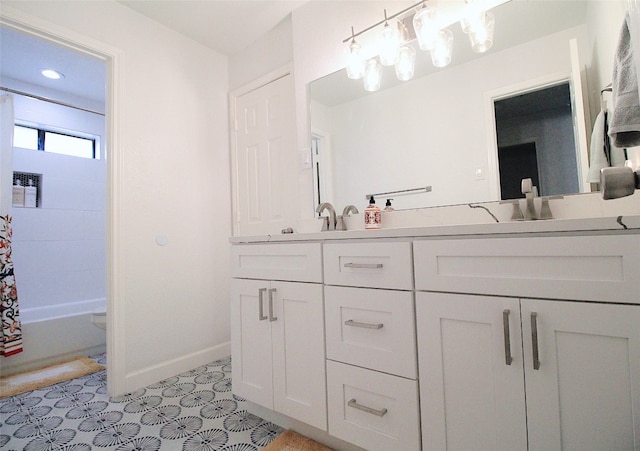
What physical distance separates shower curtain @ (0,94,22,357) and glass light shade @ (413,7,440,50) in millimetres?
3047

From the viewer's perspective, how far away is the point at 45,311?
2.71 meters

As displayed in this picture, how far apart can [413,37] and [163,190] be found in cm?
183

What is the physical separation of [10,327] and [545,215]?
338 centimetres

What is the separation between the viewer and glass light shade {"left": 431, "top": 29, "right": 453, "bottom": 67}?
4.82 feet

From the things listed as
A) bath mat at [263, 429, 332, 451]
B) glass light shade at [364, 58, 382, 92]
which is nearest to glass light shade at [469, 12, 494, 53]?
glass light shade at [364, 58, 382, 92]

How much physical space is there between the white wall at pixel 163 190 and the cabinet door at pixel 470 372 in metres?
1.76

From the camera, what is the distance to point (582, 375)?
74 centimetres

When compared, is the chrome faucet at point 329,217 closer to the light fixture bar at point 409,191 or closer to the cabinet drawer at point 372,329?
the light fixture bar at point 409,191

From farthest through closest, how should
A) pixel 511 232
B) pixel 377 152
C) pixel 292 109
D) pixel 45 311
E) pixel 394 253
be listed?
1. pixel 45 311
2. pixel 292 109
3. pixel 377 152
4. pixel 394 253
5. pixel 511 232

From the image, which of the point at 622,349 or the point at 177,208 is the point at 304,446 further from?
the point at 177,208

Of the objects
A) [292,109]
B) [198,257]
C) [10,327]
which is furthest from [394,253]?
[10,327]

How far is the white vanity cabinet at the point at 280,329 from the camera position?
120 centimetres

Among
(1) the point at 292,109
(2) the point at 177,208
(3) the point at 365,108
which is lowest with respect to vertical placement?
(2) the point at 177,208

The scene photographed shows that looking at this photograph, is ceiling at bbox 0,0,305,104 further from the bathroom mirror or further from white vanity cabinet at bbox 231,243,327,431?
white vanity cabinet at bbox 231,243,327,431
